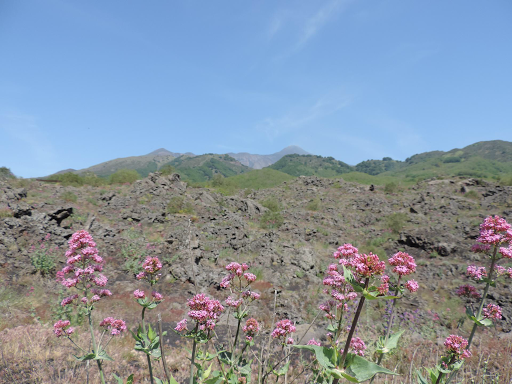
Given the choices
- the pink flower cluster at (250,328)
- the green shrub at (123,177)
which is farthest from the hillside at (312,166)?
the pink flower cluster at (250,328)

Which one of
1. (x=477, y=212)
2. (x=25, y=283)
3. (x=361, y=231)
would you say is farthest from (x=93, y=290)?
(x=477, y=212)

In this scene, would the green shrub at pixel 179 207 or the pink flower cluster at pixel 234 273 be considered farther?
the green shrub at pixel 179 207

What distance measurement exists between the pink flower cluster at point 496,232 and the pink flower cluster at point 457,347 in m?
1.16

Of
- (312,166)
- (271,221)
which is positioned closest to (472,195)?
(271,221)

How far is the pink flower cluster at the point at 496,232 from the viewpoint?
104 inches

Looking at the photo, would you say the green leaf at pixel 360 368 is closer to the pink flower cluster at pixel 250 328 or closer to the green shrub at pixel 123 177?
the pink flower cluster at pixel 250 328

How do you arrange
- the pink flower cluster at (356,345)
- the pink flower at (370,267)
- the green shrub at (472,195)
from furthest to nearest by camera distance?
the green shrub at (472,195) → the pink flower cluster at (356,345) → the pink flower at (370,267)

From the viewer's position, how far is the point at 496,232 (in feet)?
9.04

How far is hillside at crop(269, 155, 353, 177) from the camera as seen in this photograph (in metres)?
151

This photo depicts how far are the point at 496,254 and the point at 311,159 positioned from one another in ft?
624

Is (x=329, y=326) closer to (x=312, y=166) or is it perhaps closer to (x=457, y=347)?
(x=457, y=347)

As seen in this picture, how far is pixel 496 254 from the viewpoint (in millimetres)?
2766

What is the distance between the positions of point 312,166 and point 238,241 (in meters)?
159

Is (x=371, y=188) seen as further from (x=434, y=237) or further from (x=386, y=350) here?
(x=386, y=350)
